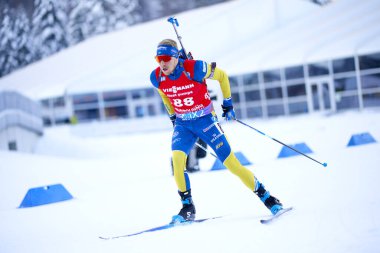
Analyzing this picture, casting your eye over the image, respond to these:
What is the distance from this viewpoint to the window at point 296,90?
84.8 ft

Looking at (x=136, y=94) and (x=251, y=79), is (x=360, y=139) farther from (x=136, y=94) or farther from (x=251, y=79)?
(x=136, y=94)

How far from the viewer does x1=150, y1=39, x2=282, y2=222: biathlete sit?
4.70 meters

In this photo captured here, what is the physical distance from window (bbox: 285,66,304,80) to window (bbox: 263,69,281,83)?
46 cm

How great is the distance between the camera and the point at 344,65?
24.0 meters

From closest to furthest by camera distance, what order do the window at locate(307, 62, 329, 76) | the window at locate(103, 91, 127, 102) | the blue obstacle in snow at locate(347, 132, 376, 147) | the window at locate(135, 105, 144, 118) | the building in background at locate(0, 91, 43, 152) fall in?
the blue obstacle in snow at locate(347, 132, 376, 147)
the building in background at locate(0, 91, 43, 152)
the window at locate(307, 62, 329, 76)
the window at locate(103, 91, 127, 102)
the window at locate(135, 105, 144, 118)

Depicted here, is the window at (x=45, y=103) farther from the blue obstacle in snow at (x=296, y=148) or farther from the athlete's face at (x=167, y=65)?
the athlete's face at (x=167, y=65)

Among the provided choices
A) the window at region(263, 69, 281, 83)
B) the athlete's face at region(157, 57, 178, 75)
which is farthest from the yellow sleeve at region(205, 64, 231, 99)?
the window at region(263, 69, 281, 83)

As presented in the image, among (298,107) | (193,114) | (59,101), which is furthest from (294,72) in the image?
(193,114)

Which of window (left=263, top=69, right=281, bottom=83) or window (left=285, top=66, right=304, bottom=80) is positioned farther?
window (left=263, top=69, right=281, bottom=83)

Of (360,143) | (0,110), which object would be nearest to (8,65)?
(0,110)

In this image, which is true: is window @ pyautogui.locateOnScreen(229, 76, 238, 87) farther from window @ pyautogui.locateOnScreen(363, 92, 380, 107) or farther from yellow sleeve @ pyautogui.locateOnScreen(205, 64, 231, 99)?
yellow sleeve @ pyautogui.locateOnScreen(205, 64, 231, 99)

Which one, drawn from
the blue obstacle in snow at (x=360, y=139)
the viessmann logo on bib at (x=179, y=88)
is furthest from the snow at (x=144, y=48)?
the viessmann logo on bib at (x=179, y=88)

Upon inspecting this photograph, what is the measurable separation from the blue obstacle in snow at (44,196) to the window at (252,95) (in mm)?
20345

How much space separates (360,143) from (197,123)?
681cm
